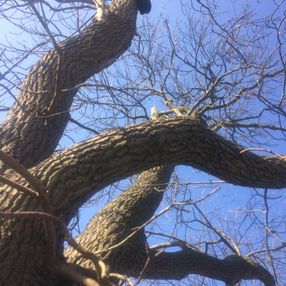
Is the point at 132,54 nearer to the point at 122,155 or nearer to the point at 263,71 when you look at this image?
the point at 263,71

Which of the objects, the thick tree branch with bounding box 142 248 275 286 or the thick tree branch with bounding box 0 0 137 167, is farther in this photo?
the thick tree branch with bounding box 142 248 275 286

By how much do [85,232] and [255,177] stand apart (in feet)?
4.53

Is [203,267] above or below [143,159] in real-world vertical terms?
above

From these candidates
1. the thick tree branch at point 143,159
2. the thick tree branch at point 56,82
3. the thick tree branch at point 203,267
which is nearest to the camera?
the thick tree branch at point 143,159

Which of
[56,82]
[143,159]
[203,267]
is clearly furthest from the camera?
[203,267]

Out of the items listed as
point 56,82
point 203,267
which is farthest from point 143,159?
point 203,267

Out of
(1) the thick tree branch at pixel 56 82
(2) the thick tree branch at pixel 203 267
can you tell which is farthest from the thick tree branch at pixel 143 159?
(2) the thick tree branch at pixel 203 267

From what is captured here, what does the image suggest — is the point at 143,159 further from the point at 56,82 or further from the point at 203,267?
the point at 203,267

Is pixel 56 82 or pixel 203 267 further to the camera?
pixel 203 267

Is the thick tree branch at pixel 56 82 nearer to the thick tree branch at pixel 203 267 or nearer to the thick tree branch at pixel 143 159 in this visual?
the thick tree branch at pixel 143 159

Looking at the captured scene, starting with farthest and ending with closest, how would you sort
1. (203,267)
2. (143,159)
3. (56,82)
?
(203,267)
(56,82)
(143,159)

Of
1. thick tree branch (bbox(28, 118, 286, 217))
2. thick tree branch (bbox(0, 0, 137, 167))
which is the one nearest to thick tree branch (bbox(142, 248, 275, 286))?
thick tree branch (bbox(28, 118, 286, 217))

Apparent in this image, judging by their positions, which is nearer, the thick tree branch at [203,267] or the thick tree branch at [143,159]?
the thick tree branch at [143,159]

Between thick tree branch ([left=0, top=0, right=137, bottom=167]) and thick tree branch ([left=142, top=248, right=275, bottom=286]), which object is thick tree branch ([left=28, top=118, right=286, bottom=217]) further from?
thick tree branch ([left=142, top=248, right=275, bottom=286])
